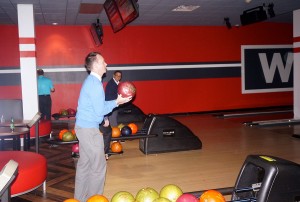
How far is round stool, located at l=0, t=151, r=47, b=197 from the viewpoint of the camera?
296cm

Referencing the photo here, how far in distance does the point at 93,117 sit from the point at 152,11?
17.3 feet

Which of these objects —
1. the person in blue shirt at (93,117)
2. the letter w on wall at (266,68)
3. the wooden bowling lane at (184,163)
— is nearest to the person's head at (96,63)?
the person in blue shirt at (93,117)

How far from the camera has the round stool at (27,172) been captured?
2.96 meters

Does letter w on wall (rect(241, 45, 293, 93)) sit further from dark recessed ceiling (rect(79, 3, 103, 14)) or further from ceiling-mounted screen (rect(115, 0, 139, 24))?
ceiling-mounted screen (rect(115, 0, 139, 24))

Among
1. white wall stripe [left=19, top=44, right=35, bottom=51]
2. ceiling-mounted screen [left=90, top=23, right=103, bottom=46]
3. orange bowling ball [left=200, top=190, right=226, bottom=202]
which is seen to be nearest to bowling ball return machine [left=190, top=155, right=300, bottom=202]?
orange bowling ball [left=200, top=190, right=226, bottom=202]

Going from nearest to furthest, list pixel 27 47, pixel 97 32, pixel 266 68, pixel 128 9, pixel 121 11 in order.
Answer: pixel 128 9 < pixel 121 11 < pixel 27 47 < pixel 97 32 < pixel 266 68

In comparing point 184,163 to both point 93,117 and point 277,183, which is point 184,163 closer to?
point 93,117

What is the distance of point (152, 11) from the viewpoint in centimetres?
783

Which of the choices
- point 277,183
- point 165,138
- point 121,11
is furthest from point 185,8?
point 277,183

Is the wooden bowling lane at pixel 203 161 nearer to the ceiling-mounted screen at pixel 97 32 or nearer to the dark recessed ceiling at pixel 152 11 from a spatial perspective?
the dark recessed ceiling at pixel 152 11

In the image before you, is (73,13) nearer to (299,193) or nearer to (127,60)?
(127,60)

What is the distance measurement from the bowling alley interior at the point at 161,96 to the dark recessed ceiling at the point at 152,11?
4 centimetres

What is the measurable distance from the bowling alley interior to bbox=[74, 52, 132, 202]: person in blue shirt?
16.7 inches

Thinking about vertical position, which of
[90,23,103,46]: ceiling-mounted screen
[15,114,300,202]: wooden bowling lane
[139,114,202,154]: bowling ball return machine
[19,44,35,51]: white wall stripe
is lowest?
[15,114,300,202]: wooden bowling lane
